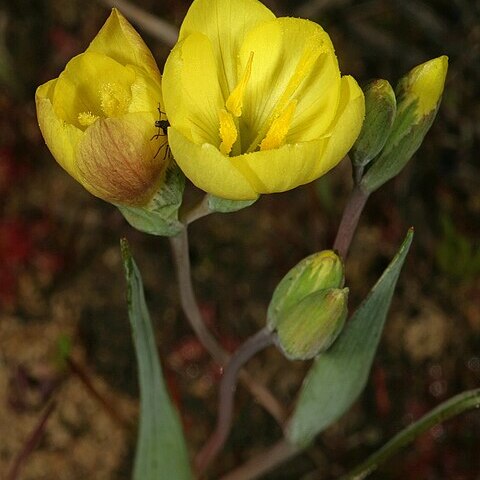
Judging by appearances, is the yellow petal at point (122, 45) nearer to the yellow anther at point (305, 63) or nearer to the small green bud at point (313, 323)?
the yellow anther at point (305, 63)

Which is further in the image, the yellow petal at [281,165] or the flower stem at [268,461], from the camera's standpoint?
the flower stem at [268,461]

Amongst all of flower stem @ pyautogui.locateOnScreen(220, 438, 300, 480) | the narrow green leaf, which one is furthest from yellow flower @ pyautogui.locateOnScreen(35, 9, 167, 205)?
flower stem @ pyautogui.locateOnScreen(220, 438, 300, 480)

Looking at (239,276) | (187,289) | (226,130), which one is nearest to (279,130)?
(226,130)

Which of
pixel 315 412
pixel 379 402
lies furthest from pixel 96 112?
pixel 379 402

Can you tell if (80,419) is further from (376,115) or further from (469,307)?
(376,115)

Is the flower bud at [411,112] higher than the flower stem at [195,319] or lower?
higher

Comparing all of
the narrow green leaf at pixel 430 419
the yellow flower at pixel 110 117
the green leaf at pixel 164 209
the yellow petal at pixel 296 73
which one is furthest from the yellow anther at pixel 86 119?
the narrow green leaf at pixel 430 419
